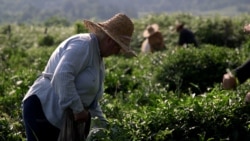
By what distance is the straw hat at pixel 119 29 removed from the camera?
4.29 meters

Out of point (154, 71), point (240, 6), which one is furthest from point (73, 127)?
point (240, 6)

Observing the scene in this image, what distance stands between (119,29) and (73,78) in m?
0.59

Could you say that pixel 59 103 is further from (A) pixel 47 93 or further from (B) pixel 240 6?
(B) pixel 240 6

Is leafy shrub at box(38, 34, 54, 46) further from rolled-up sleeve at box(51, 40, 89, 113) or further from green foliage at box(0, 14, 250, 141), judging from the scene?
rolled-up sleeve at box(51, 40, 89, 113)

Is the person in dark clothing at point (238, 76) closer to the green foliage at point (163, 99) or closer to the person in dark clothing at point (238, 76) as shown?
the person in dark clothing at point (238, 76)

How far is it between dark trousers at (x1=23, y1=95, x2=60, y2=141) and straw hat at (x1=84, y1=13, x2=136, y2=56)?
76 centimetres

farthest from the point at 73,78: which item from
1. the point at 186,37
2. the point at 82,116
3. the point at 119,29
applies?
the point at 186,37

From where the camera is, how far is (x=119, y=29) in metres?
4.41

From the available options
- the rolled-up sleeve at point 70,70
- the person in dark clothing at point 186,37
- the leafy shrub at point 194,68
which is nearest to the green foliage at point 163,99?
the leafy shrub at point 194,68

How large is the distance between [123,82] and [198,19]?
12.6 m

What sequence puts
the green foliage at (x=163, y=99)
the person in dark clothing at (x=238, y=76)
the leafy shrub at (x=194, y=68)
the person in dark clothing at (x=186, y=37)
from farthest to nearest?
the person in dark clothing at (x=186, y=37) → the leafy shrub at (x=194, y=68) → the person in dark clothing at (x=238, y=76) → the green foliage at (x=163, y=99)

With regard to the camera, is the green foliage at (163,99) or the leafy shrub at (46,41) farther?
the leafy shrub at (46,41)

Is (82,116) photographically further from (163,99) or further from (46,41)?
(46,41)

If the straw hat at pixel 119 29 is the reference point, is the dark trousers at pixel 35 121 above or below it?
below
